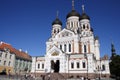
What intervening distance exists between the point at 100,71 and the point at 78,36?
44.3 feet

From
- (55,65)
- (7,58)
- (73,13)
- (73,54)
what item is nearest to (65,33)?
(73,13)

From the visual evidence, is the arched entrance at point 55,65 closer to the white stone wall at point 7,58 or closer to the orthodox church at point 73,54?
the orthodox church at point 73,54

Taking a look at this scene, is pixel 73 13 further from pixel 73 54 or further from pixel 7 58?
pixel 7 58

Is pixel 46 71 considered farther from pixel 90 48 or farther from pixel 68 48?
pixel 90 48

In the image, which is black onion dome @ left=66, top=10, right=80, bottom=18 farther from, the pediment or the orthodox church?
the pediment

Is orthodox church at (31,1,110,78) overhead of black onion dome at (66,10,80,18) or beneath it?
beneath

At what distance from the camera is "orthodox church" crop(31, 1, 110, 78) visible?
133ft

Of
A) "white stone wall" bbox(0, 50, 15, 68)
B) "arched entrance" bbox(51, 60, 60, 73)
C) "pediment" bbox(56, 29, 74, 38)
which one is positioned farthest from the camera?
"pediment" bbox(56, 29, 74, 38)

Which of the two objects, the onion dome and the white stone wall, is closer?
the white stone wall

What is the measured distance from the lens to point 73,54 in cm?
4222

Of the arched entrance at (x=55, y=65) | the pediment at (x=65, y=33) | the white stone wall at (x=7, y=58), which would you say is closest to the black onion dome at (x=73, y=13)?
the pediment at (x=65, y=33)

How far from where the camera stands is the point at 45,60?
45.6 metres

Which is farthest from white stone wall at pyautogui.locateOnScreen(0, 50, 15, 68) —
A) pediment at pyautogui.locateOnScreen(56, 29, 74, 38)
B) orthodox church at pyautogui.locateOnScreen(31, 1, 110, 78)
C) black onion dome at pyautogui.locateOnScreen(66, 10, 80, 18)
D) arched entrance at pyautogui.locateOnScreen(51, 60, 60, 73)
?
black onion dome at pyautogui.locateOnScreen(66, 10, 80, 18)

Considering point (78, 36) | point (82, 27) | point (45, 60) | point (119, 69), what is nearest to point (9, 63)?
point (45, 60)
